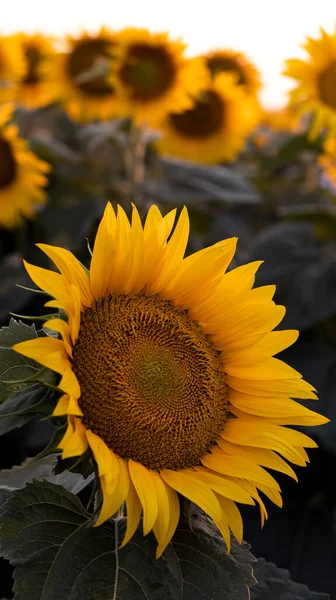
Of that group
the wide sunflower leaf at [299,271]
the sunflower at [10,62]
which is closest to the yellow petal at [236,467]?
the wide sunflower leaf at [299,271]

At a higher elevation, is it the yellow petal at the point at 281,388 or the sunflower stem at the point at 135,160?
the sunflower stem at the point at 135,160

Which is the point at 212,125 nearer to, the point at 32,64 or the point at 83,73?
the point at 83,73

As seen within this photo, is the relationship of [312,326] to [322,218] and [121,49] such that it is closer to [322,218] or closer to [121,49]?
[322,218]

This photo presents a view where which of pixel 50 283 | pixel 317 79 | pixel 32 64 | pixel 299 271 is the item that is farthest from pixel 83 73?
pixel 50 283

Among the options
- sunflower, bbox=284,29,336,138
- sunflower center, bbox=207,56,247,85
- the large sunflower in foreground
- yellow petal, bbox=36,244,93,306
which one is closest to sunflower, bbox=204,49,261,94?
sunflower center, bbox=207,56,247,85

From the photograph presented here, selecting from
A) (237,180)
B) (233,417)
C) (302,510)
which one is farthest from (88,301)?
(237,180)

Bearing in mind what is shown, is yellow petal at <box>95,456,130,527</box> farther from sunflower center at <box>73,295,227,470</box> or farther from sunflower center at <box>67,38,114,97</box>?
sunflower center at <box>67,38,114,97</box>

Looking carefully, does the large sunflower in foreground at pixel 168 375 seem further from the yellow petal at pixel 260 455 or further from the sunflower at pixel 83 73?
the sunflower at pixel 83 73
